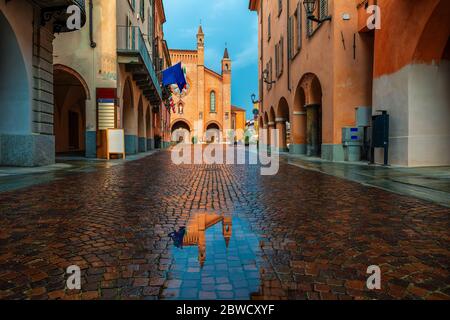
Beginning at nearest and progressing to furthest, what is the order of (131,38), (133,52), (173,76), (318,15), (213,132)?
1. (318,15)
2. (133,52)
3. (131,38)
4. (173,76)
5. (213,132)

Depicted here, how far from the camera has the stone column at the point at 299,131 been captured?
21.4 meters

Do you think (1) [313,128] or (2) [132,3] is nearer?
(1) [313,128]

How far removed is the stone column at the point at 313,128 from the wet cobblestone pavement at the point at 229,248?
12792mm

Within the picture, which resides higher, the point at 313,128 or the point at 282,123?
the point at 282,123

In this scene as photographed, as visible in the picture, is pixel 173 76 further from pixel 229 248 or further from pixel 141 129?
pixel 229 248

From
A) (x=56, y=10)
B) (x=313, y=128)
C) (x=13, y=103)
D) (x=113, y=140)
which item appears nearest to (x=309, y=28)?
(x=313, y=128)

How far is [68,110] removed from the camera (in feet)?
74.6

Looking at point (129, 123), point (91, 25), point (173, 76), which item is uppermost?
point (91, 25)

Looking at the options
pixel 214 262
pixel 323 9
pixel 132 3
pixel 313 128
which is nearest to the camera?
pixel 214 262

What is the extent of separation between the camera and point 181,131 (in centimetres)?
7100

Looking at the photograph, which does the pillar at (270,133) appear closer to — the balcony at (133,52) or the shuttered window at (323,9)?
the balcony at (133,52)

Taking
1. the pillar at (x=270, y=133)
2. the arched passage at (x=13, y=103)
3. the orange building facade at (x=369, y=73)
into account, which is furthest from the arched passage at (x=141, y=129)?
the arched passage at (x=13, y=103)

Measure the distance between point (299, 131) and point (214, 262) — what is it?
19.4 meters

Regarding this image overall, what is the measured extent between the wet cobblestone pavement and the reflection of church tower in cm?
5
